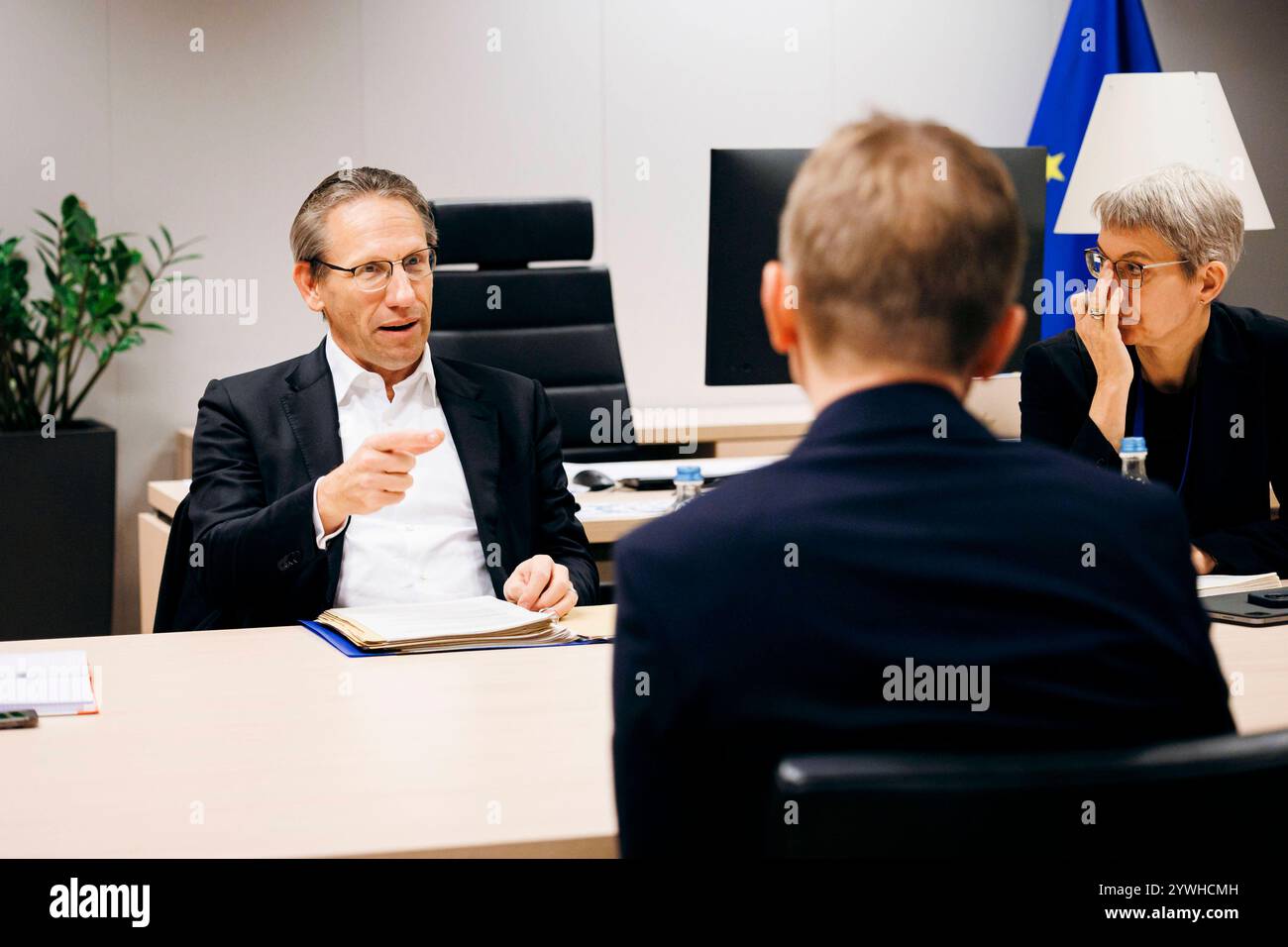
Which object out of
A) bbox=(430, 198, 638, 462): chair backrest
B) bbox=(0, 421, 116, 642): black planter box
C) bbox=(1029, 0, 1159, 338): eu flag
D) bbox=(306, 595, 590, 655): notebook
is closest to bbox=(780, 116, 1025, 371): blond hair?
bbox=(306, 595, 590, 655): notebook

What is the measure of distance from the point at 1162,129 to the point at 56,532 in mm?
3240

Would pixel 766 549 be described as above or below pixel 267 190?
below

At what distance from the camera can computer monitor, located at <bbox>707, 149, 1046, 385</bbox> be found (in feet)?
9.09

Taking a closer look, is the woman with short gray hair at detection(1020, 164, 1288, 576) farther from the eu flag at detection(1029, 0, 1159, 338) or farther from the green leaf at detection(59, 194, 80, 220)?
the green leaf at detection(59, 194, 80, 220)

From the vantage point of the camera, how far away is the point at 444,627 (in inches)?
74.0

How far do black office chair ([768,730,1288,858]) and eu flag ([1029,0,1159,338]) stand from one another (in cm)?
445

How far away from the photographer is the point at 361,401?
2.29 m

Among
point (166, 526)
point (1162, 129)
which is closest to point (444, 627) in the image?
point (166, 526)

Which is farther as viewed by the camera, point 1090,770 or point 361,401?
point 361,401

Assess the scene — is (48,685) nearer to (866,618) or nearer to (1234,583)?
(866,618)

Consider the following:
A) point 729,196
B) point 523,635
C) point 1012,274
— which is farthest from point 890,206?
point 729,196

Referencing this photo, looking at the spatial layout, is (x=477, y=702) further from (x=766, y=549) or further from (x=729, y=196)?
(x=729, y=196)
